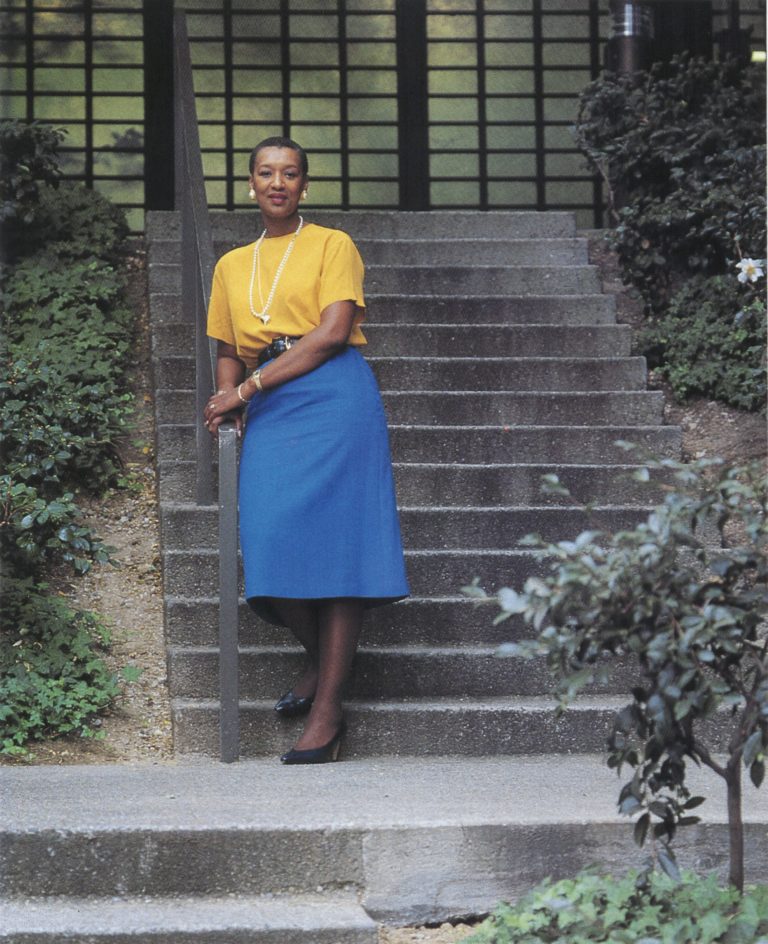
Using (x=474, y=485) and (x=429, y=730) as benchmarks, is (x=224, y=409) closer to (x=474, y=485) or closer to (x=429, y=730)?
(x=429, y=730)

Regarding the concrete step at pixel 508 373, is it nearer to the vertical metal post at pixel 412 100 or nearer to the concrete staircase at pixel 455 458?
the concrete staircase at pixel 455 458

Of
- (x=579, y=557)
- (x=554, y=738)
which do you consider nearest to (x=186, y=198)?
(x=554, y=738)

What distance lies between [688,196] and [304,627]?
3640 millimetres

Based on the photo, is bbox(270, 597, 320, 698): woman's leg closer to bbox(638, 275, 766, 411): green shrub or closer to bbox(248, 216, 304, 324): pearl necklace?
bbox(248, 216, 304, 324): pearl necklace

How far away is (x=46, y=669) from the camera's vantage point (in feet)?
14.5

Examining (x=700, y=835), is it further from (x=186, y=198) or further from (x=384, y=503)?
(x=186, y=198)

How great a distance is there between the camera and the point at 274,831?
3.22 metres

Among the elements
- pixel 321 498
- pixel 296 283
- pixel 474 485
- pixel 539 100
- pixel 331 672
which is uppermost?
pixel 539 100

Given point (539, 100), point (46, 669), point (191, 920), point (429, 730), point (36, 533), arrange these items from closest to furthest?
point (191, 920) < point (429, 730) < point (46, 669) < point (36, 533) < point (539, 100)

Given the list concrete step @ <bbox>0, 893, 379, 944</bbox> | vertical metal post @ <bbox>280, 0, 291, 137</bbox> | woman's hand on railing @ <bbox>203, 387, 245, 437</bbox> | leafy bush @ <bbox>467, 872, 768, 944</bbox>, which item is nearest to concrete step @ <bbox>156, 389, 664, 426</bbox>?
woman's hand on railing @ <bbox>203, 387, 245, 437</bbox>

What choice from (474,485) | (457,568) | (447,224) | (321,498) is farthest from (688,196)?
(321,498)

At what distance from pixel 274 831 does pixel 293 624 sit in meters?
0.98

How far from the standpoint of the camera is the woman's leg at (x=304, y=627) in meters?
4.08

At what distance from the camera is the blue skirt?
13.0ft
